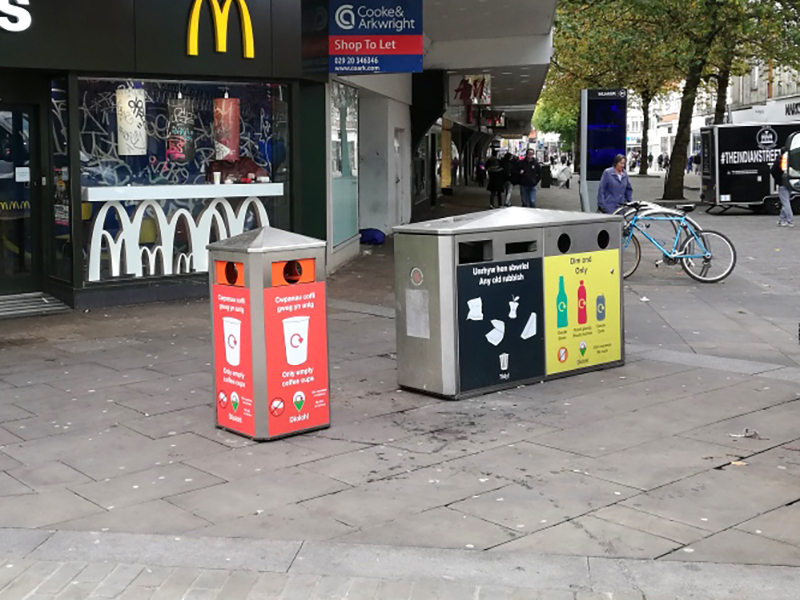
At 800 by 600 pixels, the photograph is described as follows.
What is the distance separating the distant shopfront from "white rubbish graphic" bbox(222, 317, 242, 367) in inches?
221

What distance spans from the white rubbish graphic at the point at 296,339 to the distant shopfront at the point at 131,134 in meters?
5.86

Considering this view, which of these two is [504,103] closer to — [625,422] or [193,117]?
[193,117]

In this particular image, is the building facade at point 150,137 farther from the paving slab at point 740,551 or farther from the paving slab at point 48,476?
the paving slab at point 740,551

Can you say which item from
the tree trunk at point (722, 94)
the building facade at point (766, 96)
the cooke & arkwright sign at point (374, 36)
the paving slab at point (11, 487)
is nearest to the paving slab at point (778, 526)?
the paving slab at point (11, 487)

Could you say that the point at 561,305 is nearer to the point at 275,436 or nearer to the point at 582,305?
the point at 582,305

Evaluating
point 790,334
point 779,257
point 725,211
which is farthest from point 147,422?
point 725,211

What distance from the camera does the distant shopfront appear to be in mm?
11242

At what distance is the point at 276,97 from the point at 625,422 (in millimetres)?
7660

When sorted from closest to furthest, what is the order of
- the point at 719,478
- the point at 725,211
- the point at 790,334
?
1. the point at 719,478
2. the point at 790,334
3. the point at 725,211

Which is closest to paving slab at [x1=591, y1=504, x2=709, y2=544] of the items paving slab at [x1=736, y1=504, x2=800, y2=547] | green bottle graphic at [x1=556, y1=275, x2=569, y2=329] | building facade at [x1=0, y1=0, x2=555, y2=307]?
paving slab at [x1=736, y1=504, x2=800, y2=547]

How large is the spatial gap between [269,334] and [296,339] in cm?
20

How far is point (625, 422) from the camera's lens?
6727 mm

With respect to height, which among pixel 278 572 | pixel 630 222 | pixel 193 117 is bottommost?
pixel 278 572

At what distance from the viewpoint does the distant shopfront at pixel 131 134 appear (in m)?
11.2
